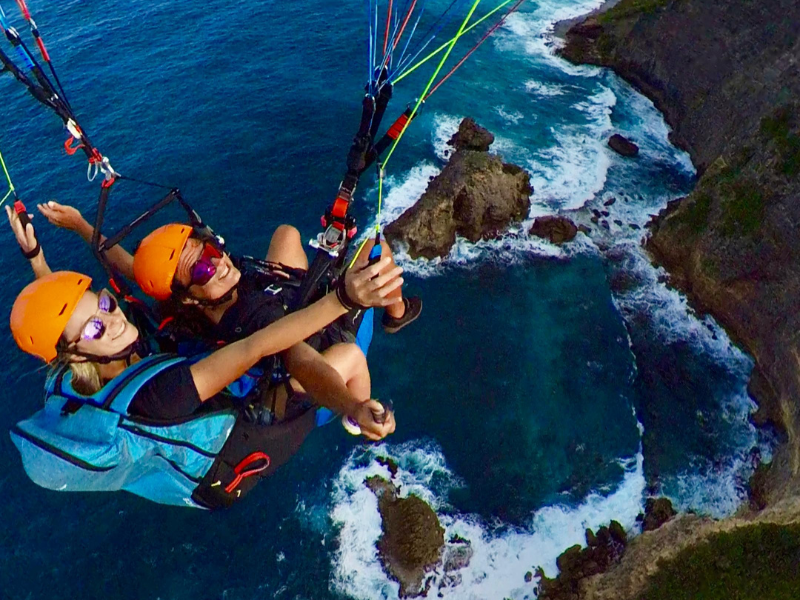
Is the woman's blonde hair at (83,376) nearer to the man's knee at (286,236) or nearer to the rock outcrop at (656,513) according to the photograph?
the man's knee at (286,236)

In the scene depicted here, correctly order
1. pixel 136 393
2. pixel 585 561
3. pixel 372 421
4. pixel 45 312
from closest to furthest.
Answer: pixel 372 421 < pixel 136 393 < pixel 45 312 < pixel 585 561

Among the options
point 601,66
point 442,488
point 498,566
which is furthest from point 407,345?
point 601,66

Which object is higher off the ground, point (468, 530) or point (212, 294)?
point (212, 294)

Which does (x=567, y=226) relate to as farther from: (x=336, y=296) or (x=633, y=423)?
(x=336, y=296)

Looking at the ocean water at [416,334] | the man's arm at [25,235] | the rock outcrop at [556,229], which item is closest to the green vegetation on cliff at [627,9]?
the ocean water at [416,334]

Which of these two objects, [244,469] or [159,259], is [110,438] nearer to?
[244,469]

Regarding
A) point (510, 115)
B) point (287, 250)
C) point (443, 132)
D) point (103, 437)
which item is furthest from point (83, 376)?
point (510, 115)
